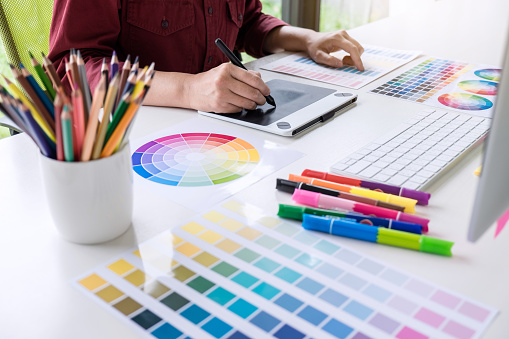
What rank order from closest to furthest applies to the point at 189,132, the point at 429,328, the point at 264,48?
the point at 429,328, the point at 189,132, the point at 264,48

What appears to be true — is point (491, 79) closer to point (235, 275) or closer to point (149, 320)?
point (235, 275)

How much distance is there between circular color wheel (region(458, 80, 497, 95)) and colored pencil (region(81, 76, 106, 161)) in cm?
81

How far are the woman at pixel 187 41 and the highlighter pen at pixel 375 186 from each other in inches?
10.0

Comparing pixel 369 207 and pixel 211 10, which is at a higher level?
pixel 211 10

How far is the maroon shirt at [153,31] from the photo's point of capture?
104 centimetres

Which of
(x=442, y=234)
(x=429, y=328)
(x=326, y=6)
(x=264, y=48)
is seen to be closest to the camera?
(x=429, y=328)

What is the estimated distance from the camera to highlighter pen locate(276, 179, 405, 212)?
0.67 m

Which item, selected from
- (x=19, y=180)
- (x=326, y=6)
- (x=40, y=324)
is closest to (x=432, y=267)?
(x=40, y=324)

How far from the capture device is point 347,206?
2.19 feet

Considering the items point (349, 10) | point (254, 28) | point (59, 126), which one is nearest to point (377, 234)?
point (59, 126)

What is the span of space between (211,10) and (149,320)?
93cm

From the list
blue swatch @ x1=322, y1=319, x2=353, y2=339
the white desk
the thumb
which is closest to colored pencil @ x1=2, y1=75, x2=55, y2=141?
the white desk

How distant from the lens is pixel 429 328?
0.50m

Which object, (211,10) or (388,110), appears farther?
(211,10)
